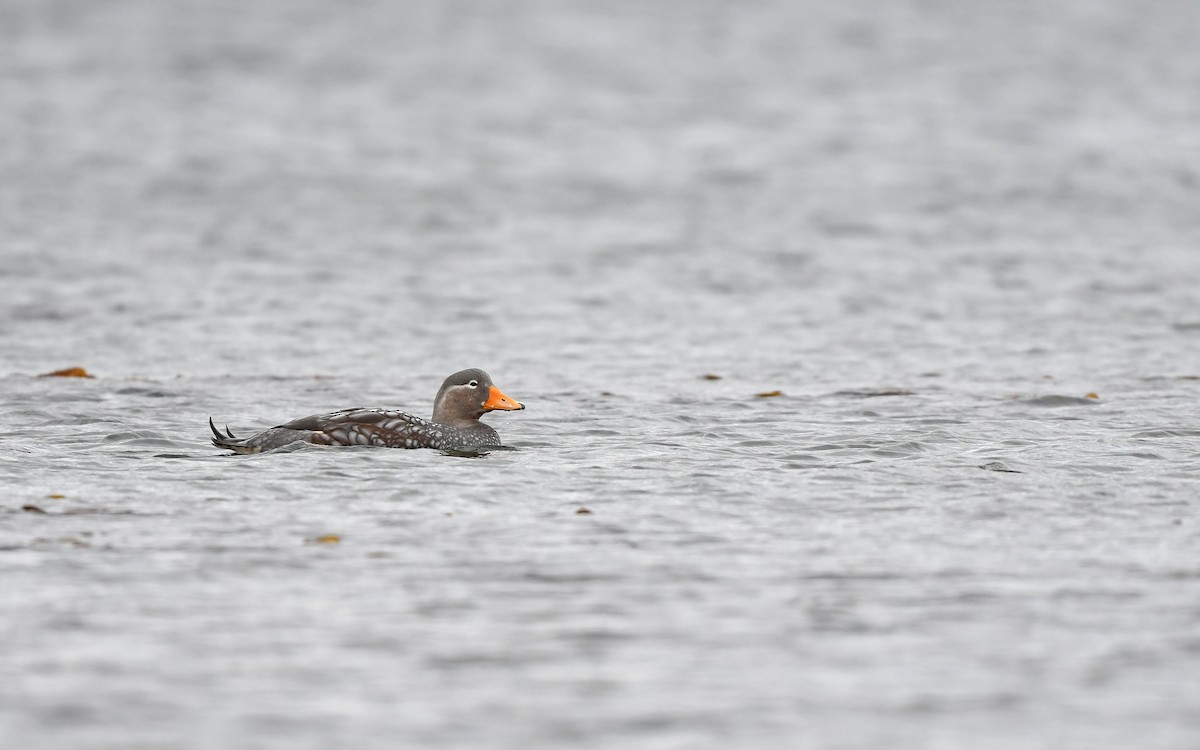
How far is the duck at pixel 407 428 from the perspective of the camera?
40.8 ft

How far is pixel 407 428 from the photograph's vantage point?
12.8 m

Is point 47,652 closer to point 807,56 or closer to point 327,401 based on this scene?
point 327,401

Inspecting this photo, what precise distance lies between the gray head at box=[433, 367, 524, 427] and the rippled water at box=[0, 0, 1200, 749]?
1.95ft

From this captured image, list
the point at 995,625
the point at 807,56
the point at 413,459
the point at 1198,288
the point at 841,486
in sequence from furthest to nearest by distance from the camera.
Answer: the point at 807,56, the point at 1198,288, the point at 413,459, the point at 841,486, the point at 995,625

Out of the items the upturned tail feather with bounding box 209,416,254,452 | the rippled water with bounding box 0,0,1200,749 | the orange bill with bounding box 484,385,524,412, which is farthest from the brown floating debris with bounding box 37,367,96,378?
the orange bill with bounding box 484,385,524,412

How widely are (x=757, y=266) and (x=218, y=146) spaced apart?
47.6ft

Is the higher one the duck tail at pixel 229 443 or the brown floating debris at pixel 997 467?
the duck tail at pixel 229 443

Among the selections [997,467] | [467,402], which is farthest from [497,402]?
[997,467]

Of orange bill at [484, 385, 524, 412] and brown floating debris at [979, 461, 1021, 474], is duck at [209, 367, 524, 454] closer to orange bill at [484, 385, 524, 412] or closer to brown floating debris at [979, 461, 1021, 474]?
orange bill at [484, 385, 524, 412]

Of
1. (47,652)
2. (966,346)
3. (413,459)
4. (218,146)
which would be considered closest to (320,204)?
(218,146)

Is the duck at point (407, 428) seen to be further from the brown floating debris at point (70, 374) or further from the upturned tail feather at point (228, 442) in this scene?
the brown floating debris at point (70, 374)

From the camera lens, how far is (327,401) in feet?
51.2

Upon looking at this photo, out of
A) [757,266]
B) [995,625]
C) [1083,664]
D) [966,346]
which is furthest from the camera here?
[757,266]

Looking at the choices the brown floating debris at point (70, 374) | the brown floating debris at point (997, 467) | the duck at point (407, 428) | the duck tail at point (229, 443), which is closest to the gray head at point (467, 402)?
the duck at point (407, 428)
